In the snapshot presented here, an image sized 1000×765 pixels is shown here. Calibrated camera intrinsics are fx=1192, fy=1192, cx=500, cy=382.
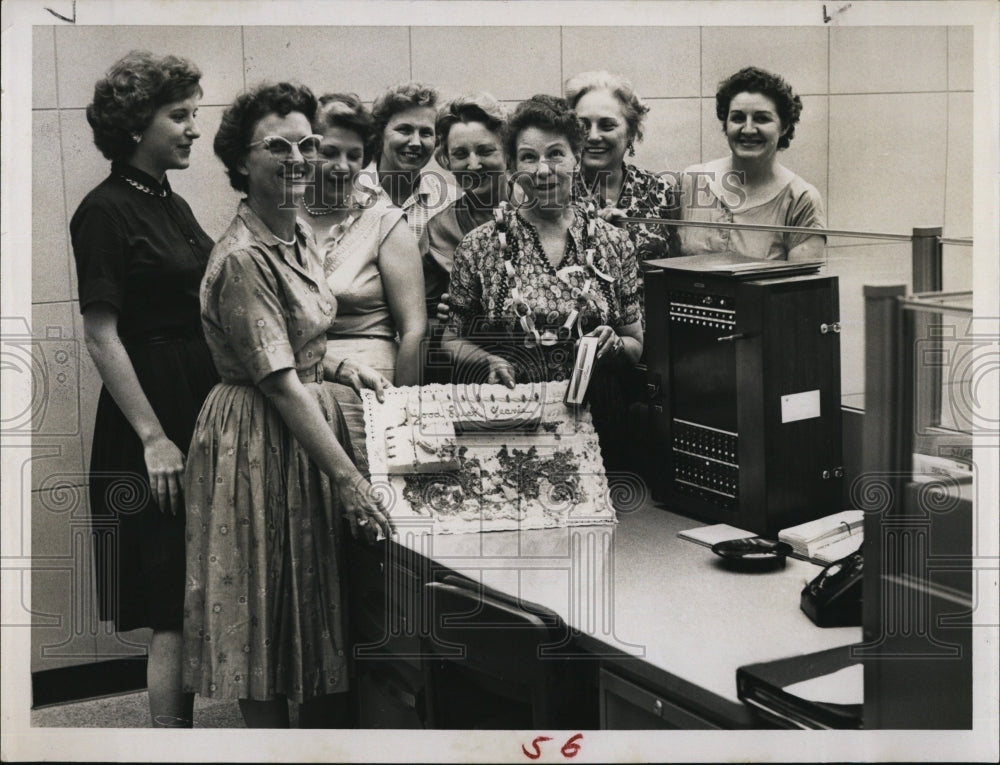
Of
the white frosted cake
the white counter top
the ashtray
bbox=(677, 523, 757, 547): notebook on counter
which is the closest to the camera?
the white counter top

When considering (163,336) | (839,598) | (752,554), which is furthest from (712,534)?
(163,336)

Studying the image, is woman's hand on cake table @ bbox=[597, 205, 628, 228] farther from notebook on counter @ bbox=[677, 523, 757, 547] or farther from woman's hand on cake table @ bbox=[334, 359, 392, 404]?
notebook on counter @ bbox=[677, 523, 757, 547]

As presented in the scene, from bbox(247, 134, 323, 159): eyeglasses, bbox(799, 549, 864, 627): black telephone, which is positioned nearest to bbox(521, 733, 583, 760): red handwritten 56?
bbox(799, 549, 864, 627): black telephone

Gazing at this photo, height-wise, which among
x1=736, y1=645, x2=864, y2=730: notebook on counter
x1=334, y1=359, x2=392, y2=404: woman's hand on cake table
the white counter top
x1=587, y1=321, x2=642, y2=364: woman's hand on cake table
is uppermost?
x1=587, y1=321, x2=642, y2=364: woman's hand on cake table

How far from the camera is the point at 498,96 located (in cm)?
284

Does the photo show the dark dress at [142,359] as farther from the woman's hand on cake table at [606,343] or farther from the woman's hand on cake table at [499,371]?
the woman's hand on cake table at [606,343]

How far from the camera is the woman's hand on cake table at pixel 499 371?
2873 millimetres

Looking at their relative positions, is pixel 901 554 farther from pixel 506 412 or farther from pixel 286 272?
pixel 286 272

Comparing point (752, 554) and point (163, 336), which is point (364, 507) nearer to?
point (163, 336)

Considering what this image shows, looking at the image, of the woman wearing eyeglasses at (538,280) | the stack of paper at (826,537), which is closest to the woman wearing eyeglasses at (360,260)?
the woman wearing eyeglasses at (538,280)

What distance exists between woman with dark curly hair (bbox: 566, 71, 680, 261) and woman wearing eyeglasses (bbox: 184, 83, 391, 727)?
25.9 inches

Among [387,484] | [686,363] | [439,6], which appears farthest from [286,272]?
[686,363]

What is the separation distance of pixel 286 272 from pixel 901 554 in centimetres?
147

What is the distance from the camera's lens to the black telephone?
2254 mm
